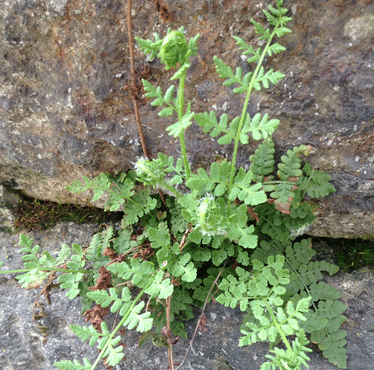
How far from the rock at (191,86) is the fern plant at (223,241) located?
0.15 m

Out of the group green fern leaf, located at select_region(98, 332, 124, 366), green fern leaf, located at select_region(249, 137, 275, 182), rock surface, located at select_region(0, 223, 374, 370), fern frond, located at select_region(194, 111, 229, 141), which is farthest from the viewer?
rock surface, located at select_region(0, 223, 374, 370)

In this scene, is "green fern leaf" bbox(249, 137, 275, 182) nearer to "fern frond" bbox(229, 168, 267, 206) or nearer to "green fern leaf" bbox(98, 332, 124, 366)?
"fern frond" bbox(229, 168, 267, 206)

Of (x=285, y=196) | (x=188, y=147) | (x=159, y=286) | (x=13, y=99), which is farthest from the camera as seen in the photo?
(x=13, y=99)

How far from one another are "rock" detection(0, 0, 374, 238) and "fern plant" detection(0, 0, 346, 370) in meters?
0.15

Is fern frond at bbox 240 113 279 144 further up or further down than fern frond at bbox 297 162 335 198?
further up

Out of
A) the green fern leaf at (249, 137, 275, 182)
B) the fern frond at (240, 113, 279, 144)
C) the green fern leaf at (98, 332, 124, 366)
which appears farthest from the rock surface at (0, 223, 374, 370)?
the fern frond at (240, 113, 279, 144)

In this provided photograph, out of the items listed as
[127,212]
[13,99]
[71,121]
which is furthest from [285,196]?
[13,99]

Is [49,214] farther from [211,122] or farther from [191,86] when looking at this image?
[211,122]

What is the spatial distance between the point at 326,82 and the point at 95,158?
6.64ft

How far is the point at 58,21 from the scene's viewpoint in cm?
265

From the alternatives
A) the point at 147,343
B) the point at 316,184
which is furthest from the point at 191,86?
the point at 147,343

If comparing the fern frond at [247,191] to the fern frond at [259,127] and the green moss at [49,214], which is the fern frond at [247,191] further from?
the green moss at [49,214]

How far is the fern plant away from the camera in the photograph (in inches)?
84.5

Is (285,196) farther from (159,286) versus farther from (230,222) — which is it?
(159,286)
